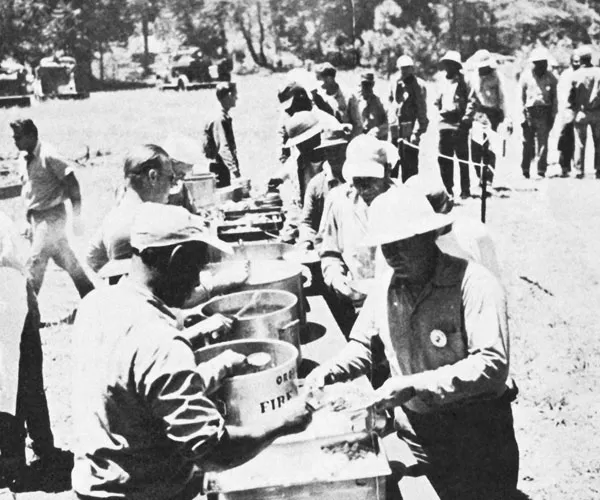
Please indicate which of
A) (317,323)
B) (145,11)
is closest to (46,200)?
(317,323)

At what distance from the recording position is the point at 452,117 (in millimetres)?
11750

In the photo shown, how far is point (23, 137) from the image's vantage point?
679cm

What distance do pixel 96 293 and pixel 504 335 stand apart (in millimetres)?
1573

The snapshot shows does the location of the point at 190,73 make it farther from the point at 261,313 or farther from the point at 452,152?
the point at 261,313

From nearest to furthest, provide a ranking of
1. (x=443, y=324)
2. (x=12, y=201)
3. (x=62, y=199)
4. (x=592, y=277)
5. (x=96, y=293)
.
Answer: (x=96, y=293) → (x=443, y=324) → (x=62, y=199) → (x=592, y=277) → (x=12, y=201)

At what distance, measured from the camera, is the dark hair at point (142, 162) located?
4711 mm

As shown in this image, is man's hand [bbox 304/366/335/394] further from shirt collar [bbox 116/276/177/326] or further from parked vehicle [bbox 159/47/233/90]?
parked vehicle [bbox 159/47/233/90]

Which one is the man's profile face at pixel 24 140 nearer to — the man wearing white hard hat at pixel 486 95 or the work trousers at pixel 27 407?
the work trousers at pixel 27 407

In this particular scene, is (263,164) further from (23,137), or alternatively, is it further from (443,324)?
(443,324)

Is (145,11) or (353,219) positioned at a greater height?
(145,11)

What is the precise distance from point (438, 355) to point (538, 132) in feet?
37.4

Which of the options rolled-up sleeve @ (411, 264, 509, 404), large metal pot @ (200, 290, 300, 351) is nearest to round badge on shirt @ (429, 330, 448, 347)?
rolled-up sleeve @ (411, 264, 509, 404)

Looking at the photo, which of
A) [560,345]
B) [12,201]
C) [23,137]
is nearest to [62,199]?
[23,137]

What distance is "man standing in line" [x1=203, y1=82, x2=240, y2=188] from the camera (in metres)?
9.79
